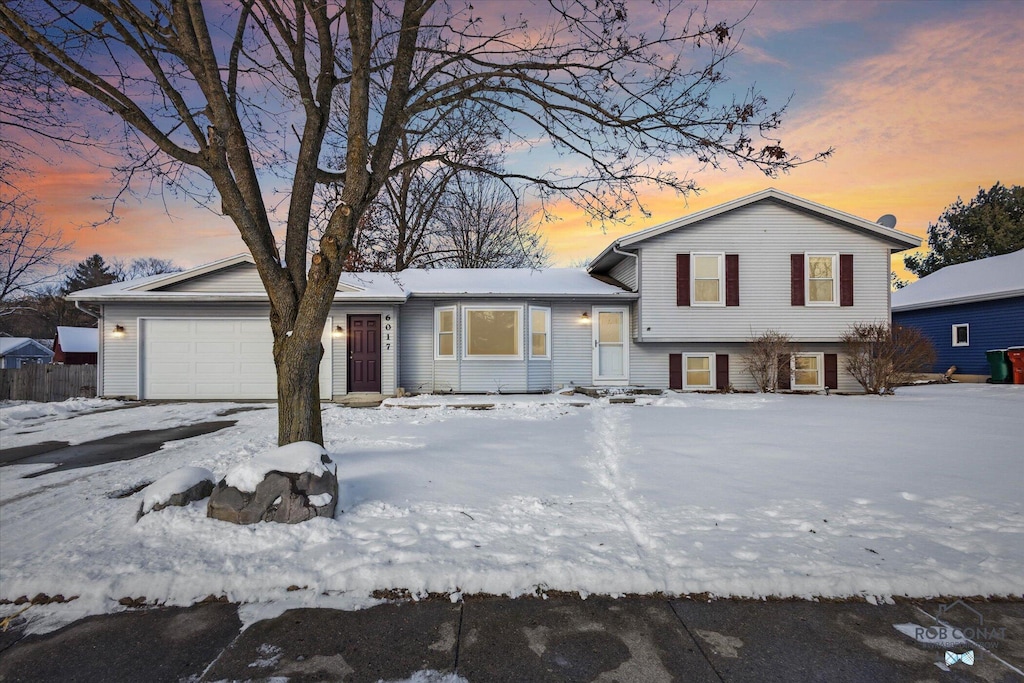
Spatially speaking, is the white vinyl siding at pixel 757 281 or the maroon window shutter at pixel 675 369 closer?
the white vinyl siding at pixel 757 281

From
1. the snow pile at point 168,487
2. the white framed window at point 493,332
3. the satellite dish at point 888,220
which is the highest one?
the satellite dish at point 888,220

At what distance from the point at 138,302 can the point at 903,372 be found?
68.6 feet

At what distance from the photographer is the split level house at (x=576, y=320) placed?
12523 millimetres

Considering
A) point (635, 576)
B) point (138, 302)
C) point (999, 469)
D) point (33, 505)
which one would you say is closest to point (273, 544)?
point (635, 576)

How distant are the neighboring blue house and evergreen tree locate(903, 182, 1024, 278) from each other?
7.87 m

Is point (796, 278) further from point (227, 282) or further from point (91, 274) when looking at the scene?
point (91, 274)

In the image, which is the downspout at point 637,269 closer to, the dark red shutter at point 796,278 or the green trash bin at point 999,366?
the dark red shutter at point 796,278

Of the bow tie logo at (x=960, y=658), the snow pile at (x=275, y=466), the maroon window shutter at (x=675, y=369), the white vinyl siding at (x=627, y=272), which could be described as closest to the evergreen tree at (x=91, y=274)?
the white vinyl siding at (x=627, y=272)

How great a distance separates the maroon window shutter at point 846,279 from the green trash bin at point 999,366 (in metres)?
7.66

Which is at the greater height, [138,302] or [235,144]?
[235,144]

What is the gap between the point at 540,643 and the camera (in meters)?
2.31

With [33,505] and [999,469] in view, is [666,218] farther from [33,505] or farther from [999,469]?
[33,505]

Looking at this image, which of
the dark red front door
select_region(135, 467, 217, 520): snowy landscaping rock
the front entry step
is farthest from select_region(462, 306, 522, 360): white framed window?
select_region(135, 467, 217, 520): snowy landscaping rock

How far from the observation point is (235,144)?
4.73 metres
